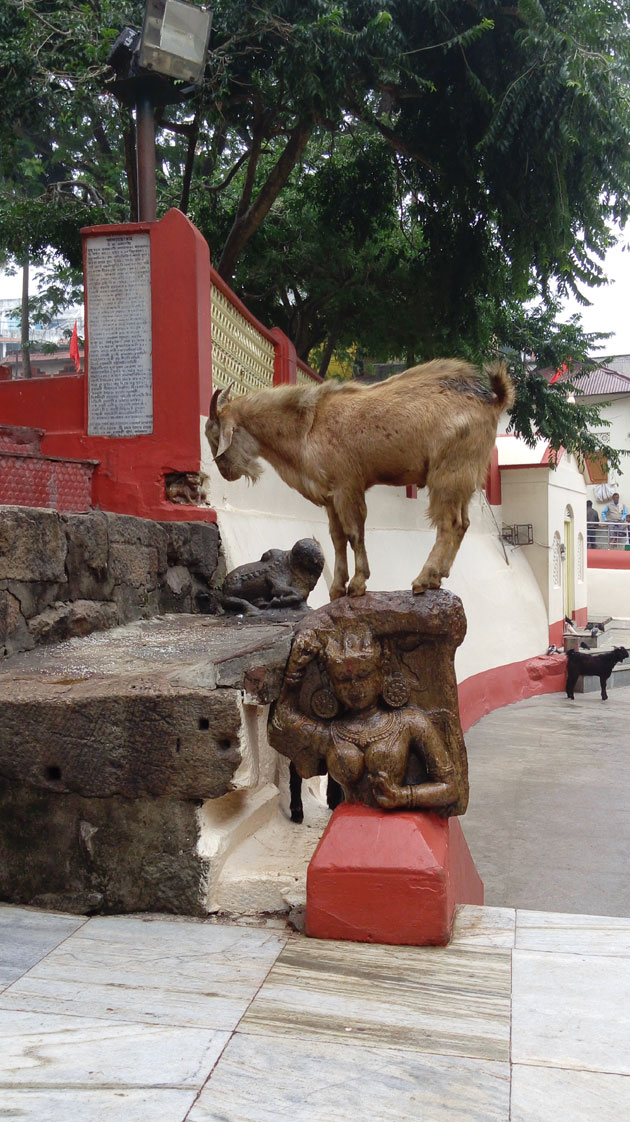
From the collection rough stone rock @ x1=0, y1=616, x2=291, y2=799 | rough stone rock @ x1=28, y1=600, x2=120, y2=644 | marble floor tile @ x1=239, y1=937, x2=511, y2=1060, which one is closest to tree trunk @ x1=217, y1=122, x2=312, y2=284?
rough stone rock @ x1=28, y1=600, x2=120, y2=644

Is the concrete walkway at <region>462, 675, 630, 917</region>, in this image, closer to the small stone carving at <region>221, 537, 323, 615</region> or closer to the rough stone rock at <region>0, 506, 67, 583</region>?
the small stone carving at <region>221, 537, 323, 615</region>

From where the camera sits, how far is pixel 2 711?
3.05 meters

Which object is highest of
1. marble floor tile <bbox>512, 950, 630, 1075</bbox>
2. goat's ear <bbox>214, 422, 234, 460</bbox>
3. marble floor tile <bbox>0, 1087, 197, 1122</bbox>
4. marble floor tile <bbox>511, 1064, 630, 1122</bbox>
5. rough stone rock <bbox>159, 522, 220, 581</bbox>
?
goat's ear <bbox>214, 422, 234, 460</bbox>

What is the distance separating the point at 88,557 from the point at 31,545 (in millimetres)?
500

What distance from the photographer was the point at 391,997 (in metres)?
2.48

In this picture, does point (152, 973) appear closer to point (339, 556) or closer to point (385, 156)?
point (339, 556)

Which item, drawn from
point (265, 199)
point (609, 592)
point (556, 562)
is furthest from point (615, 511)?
point (265, 199)

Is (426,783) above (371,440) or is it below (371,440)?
below

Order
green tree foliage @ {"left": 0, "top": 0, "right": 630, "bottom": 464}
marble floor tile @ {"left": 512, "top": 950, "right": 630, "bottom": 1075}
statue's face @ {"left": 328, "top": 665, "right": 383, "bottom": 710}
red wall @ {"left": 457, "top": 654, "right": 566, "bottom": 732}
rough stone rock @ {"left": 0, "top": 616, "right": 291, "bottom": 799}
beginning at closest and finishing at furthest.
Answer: marble floor tile @ {"left": 512, "top": 950, "right": 630, "bottom": 1075}, rough stone rock @ {"left": 0, "top": 616, "right": 291, "bottom": 799}, statue's face @ {"left": 328, "top": 665, "right": 383, "bottom": 710}, green tree foliage @ {"left": 0, "top": 0, "right": 630, "bottom": 464}, red wall @ {"left": 457, "top": 654, "right": 566, "bottom": 732}

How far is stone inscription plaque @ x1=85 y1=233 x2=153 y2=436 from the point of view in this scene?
20.5 feet

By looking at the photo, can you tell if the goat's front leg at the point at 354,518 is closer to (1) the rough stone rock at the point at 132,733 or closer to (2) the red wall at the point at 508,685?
(1) the rough stone rock at the point at 132,733

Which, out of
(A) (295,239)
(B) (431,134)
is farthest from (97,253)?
(A) (295,239)

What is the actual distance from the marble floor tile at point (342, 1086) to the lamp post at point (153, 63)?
7.12m

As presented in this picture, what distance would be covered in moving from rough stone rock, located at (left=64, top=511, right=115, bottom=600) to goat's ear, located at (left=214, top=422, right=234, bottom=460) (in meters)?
1.36
